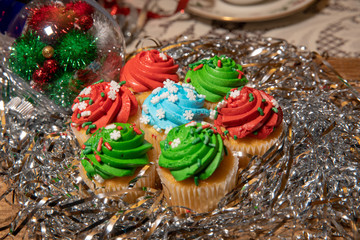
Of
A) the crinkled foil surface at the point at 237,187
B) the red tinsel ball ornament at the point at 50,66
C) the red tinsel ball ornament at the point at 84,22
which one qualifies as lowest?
the crinkled foil surface at the point at 237,187

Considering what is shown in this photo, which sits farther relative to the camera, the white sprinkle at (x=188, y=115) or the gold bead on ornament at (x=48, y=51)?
the gold bead on ornament at (x=48, y=51)

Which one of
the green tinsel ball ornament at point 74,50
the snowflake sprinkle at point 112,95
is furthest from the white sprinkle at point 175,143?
the green tinsel ball ornament at point 74,50

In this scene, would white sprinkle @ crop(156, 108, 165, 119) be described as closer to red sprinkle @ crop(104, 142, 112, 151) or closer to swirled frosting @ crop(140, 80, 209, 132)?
swirled frosting @ crop(140, 80, 209, 132)

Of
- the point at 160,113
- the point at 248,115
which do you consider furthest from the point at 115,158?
the point at 248,115

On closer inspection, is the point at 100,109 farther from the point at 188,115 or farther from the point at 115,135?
the point at 188,115

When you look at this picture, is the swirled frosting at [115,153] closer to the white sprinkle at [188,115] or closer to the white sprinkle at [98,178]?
the white sprinkle at [98,178]

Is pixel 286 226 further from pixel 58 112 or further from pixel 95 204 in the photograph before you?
pixel 58 112
